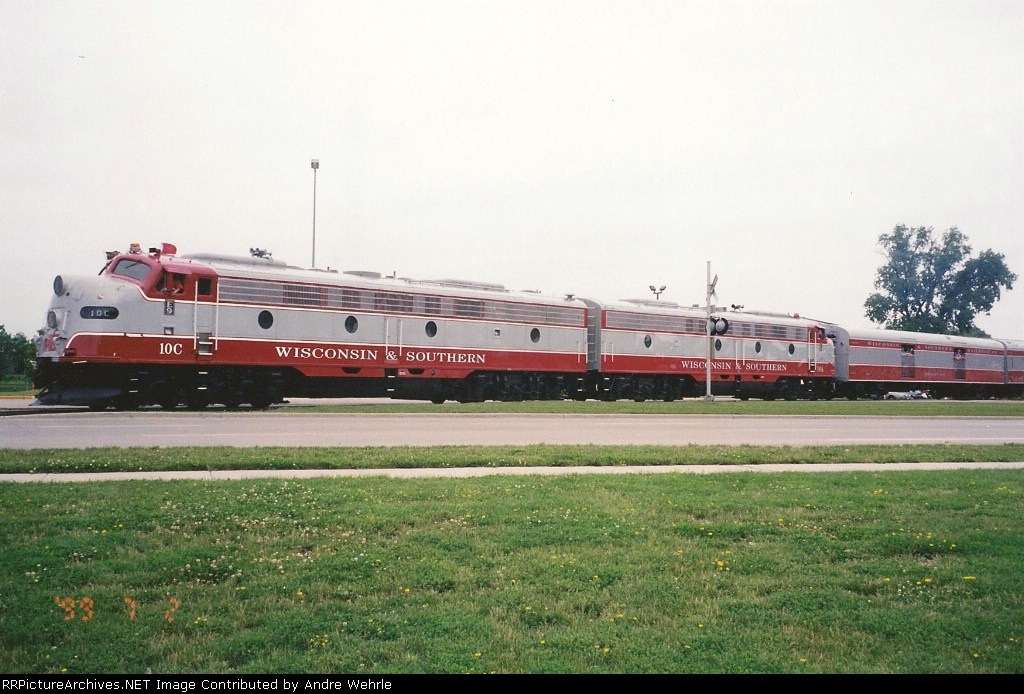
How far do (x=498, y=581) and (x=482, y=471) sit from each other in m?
5.49

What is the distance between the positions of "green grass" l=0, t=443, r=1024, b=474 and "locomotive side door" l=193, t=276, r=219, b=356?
1023cm

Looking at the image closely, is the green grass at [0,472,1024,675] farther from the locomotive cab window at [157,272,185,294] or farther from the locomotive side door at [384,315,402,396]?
the locomotive side door at [384,315,402,396]

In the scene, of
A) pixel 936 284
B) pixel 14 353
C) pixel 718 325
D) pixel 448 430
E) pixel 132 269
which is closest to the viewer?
pixel 448 430

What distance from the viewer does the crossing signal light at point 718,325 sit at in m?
36.2

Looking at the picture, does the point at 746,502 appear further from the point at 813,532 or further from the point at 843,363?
the point at 843,363

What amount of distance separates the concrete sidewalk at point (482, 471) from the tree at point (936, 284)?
258ft

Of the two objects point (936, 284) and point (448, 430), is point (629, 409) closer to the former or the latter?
point (448, 430)

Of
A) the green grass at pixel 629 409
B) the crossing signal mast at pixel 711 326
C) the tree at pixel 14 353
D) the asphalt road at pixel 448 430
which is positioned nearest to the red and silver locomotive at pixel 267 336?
the green grass at pixel 629 409

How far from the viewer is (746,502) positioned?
29.7 feet

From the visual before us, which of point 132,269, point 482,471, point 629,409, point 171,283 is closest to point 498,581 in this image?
point 482,471

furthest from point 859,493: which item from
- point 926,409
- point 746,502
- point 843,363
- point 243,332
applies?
point 843,363

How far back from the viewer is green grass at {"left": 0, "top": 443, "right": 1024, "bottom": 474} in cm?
1123

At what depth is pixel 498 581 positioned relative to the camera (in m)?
6.08

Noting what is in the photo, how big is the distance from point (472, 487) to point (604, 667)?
5.30 meters
